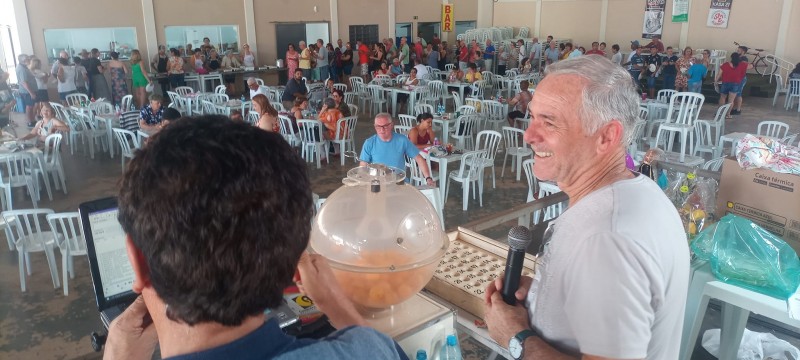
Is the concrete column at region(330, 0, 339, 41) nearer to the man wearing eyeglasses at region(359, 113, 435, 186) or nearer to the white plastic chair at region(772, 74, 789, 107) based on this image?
the white plastic chair at region(772, 74, 789, 107)

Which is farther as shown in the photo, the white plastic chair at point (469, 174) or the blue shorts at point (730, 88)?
the blue shorts at point (730, 88)

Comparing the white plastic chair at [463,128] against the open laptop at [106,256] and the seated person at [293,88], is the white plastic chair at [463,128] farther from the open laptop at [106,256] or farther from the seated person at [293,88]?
the open laptop at [106,256]

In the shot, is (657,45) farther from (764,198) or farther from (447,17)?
(764,198)

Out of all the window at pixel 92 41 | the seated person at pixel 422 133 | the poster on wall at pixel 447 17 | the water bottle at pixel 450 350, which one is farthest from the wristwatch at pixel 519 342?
the poster on wall at pixel 447 17

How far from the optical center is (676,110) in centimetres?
918

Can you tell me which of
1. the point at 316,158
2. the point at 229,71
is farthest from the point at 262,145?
the point at 229,71

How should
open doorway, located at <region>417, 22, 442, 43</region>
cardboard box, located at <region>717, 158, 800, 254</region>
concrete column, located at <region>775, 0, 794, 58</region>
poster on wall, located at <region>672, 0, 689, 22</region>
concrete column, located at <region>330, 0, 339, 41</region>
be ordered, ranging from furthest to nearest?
open doorway, located at <region>417, 22, 442, 43</region>
poster on wall, located at <region>672, 0, 689, 22</region>
concrete column, located at <region>330, 0, 339, 41</region>
concrete column, located at <region>775, 0, 794, 58</region>
cardboard box, located at <region>717, 158, 800, 254</region>

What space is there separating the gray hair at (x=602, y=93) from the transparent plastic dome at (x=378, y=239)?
0.46m

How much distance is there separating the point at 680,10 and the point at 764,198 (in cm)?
1536

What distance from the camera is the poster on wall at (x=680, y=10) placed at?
15695mm

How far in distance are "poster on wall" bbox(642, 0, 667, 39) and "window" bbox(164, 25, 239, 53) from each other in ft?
38.9

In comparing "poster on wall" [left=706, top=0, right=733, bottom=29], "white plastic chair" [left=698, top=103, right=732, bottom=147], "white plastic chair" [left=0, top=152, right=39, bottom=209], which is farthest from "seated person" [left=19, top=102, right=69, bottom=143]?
"poster on wall" [left=706, top=0, right=733, bottom=29]

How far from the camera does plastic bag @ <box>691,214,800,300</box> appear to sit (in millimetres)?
2230

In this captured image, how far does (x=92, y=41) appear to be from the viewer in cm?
1188
